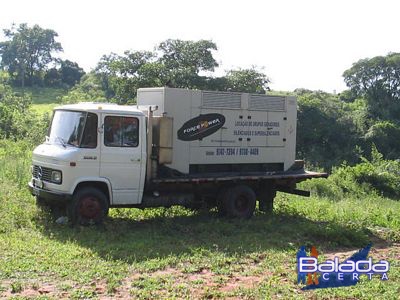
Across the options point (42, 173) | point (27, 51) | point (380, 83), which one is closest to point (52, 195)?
point (42, 173)

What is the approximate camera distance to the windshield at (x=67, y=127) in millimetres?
9133

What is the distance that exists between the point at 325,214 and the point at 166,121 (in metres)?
4.70

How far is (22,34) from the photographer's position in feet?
234

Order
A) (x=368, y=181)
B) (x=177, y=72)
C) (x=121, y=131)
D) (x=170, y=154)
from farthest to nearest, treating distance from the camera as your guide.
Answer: (x=177, y=72)
(x=368, y=181)
(x=170, y=154)
(x=121, y=131)

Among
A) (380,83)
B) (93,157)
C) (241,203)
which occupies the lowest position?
(241,203)

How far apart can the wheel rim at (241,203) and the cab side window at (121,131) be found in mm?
2674

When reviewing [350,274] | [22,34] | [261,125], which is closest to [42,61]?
[22,34]

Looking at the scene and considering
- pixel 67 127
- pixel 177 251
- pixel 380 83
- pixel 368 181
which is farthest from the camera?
pixel 380 83

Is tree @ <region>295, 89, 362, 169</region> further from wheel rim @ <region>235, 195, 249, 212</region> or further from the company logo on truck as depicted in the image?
the company logo on truck

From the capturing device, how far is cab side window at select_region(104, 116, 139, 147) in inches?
366

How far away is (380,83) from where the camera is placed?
5519 cm

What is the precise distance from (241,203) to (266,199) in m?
0.87

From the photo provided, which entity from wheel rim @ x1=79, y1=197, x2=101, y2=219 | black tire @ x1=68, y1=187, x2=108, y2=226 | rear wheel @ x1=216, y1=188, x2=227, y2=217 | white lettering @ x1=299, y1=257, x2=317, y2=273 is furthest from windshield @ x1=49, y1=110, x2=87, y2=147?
white lettering @ x1=299, y1=257, x2=317, y2=273

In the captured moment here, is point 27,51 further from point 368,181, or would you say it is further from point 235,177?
point 235,177
